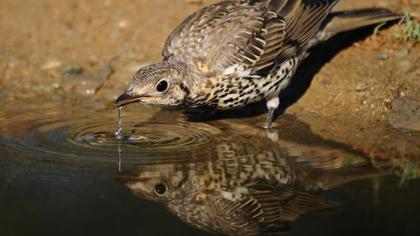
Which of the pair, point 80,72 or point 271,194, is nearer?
point 271,194

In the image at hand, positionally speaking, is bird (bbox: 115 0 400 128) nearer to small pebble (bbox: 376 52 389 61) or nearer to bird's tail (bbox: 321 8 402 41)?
bird's tail (bbox: 321 8 402 41)

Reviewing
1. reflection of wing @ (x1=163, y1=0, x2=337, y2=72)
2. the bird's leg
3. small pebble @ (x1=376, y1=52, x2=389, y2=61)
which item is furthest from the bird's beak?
small pebble @ (x1=376, y1=52, x2=389, y2=61)

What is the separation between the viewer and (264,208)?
19.6 ft

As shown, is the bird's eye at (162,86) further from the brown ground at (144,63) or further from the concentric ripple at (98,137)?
the brown ground at (144,63)

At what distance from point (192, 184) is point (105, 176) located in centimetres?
74

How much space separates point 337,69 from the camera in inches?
349

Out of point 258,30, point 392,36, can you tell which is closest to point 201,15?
point 258,30

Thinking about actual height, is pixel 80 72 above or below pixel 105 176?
above

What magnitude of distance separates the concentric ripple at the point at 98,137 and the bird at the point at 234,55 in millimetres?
336

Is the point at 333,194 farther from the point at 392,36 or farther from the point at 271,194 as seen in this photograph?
the point at 392,36

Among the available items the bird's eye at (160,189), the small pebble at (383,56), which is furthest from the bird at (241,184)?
the small pebble at (383,56)

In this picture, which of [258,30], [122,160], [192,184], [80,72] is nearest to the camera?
[192,184]

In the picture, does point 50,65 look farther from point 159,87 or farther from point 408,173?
point 408,173

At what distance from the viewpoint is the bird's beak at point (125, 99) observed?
7.23m
